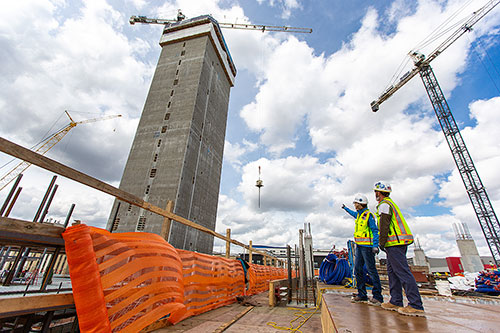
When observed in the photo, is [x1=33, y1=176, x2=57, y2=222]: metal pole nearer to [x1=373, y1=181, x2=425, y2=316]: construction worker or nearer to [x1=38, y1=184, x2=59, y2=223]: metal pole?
[x1=38, y1=184, x2=59, y2=223]: metal pole

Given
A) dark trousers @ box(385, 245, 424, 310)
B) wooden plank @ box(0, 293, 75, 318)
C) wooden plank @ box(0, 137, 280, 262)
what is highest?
wooden plank @ box(0, 137, 280, 262)

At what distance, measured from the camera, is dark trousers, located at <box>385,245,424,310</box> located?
3.13 metres

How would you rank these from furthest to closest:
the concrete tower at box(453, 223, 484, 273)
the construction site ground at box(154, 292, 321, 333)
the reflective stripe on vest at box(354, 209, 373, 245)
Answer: the concrete tower at box(453, 223, 484, 273) < the reflective stripe on vest at box(354, 209, 373, 245) < the construction site ground at box(154, 292, 321, 333)

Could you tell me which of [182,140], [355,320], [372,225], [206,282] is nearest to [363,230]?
[372,225]

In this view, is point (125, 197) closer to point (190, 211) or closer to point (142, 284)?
point (142, 284)

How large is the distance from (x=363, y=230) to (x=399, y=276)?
1.24 metres

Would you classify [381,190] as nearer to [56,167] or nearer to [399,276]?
[399,276]

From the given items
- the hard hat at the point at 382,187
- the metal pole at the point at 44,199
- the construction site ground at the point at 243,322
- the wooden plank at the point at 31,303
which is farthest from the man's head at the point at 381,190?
the metal pole at the point at 44,199

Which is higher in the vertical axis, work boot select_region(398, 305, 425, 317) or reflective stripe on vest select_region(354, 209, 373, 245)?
reflective stripe on vest select_region(354, 209, 373, 245)

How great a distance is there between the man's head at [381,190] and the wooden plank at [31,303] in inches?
194

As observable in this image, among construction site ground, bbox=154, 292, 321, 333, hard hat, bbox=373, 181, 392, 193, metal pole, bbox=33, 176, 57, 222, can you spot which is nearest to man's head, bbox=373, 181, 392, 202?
hard hat, bbox=373, 181, 392, 193

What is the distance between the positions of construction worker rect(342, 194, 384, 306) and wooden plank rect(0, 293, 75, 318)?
4682mm

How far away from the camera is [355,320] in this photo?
2.55 metres

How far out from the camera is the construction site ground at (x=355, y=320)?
2348 millimetres
